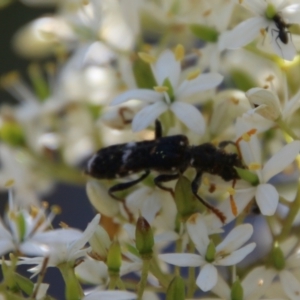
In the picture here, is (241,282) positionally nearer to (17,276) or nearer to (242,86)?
(17,276)

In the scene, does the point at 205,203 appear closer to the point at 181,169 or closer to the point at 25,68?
the point at 181,169

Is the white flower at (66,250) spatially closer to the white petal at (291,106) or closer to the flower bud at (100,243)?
the flower bud at (100,243)

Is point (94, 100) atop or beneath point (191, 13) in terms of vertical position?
beneath

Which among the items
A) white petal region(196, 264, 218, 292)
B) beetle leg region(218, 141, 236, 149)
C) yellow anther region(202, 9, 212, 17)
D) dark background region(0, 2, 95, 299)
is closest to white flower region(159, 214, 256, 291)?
white petal region(196, 264, 218, 292)

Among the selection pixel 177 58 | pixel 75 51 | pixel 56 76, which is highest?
pixel 177 58

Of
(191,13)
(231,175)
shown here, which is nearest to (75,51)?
(191,13)

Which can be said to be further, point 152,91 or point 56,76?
point 56,76
